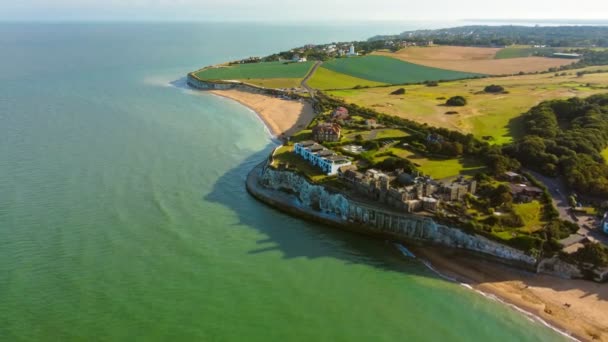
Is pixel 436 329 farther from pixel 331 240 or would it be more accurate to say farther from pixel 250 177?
pixel 250 177

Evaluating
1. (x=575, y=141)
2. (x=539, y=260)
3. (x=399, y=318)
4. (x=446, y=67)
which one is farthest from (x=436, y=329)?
(x=446, y=67)

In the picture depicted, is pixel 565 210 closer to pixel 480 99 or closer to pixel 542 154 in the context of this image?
pixel 542 154

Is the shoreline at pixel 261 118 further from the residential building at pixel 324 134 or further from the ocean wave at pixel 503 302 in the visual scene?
the ocean wave at pixel 503 302

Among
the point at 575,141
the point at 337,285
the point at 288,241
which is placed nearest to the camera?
the point at 337,285

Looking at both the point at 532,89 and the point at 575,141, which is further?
the point at 532,89

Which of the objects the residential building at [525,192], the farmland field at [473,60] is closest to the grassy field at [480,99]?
the farmland field at [473,60]

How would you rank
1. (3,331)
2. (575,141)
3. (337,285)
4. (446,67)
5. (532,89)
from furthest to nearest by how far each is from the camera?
(446,67)
(532,89)
(575,141)
(337,285)
(3,331)

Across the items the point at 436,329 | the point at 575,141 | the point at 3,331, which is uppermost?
the point at 575,141
